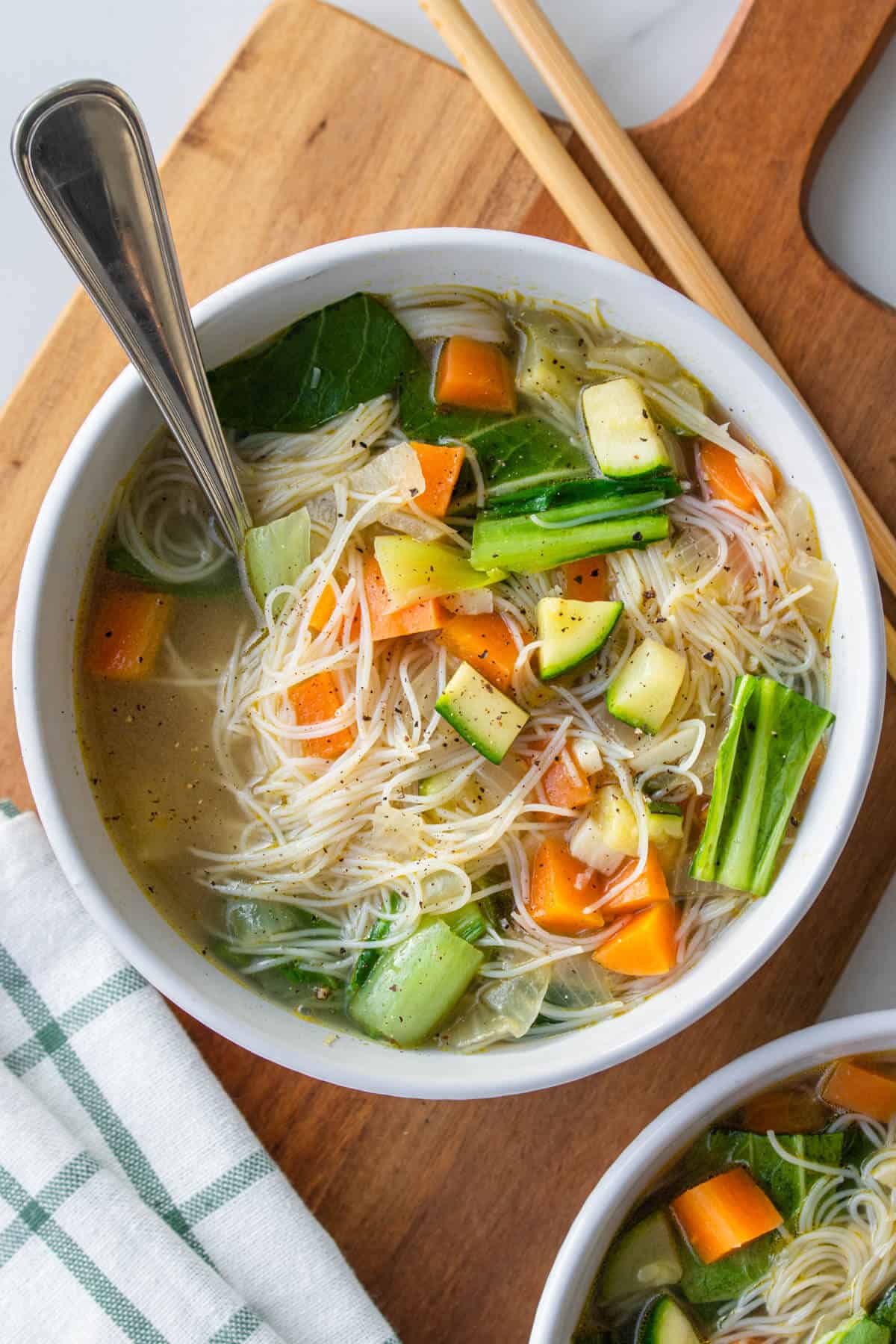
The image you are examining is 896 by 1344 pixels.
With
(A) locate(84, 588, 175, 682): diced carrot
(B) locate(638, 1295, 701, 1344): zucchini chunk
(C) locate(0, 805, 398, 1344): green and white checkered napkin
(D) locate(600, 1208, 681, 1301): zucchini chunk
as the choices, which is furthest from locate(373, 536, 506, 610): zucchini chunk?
(B) locate(638, 1295, 701, 1344): zucchini chunk

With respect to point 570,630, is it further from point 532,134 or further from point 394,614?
point 532,134

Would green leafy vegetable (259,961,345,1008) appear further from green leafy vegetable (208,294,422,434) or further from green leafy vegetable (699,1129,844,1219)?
green leafy vegetable (208,294,422,434)

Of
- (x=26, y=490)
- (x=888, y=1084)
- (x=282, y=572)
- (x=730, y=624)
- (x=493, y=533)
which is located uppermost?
(x=26, y=490)

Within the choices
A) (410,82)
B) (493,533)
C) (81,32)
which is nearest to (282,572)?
(493,533)

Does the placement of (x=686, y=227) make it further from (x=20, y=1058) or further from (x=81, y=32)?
(x=20, y=1058)

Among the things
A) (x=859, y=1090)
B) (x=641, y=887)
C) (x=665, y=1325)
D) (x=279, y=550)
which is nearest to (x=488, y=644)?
(x=279, y=550)

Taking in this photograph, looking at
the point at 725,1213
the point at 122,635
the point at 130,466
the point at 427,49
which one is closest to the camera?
the point at 130,466
